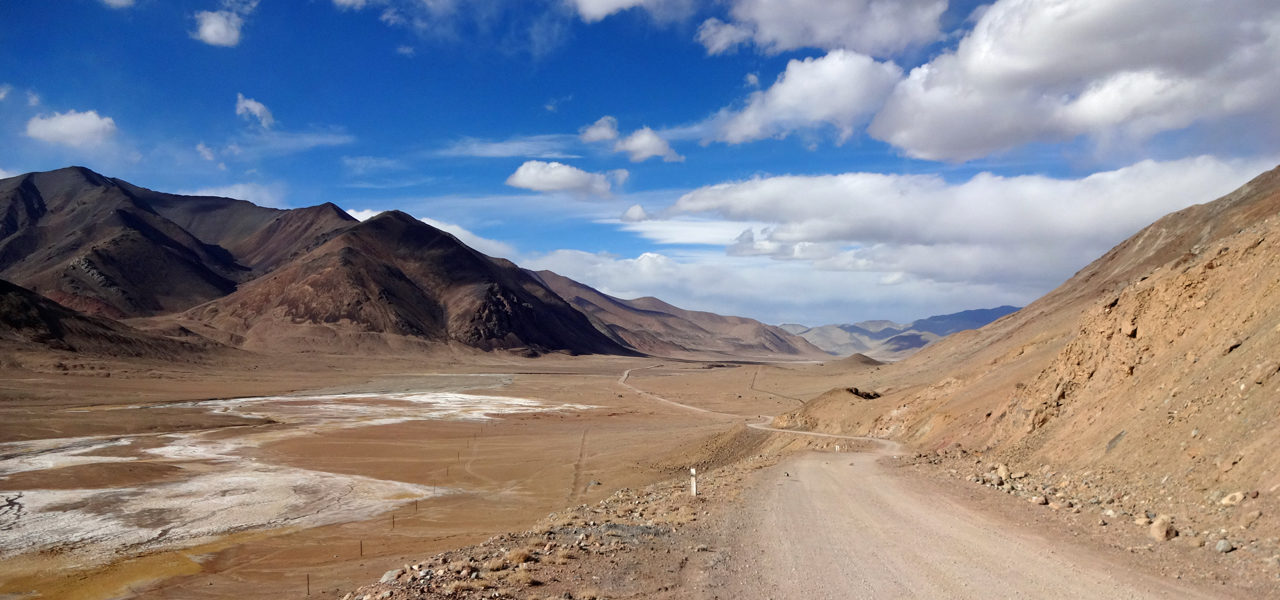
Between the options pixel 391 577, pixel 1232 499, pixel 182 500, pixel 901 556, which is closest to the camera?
pixel 391 577


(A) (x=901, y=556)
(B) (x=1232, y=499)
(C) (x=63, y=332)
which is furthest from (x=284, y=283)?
(B) (x=1232, y=499)

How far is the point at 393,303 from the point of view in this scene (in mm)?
143125

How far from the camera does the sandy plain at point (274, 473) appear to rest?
17.7m

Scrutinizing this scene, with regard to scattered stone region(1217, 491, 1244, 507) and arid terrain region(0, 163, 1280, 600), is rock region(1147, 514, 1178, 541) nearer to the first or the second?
arid terrain region(0, 163, 1280, 600)

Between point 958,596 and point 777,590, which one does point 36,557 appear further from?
point 958,596

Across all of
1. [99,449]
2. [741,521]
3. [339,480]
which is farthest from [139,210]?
[741,521]

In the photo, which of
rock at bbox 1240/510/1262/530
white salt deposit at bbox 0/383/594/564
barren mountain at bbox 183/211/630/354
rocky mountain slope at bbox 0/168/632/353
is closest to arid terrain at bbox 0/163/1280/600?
rock at bbox 1240/510/1262/530

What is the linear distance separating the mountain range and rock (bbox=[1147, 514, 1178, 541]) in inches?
4189

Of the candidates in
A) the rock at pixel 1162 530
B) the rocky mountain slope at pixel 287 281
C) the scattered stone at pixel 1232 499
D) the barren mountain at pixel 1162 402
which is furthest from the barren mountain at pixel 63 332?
the scattered stone at pixel 1232 499

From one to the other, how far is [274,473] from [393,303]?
118 metres

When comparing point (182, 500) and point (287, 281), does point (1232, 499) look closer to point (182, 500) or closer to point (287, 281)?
point (182, 500)

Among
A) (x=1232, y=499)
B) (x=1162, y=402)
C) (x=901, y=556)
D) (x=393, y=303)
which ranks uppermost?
(x=393, y=303)

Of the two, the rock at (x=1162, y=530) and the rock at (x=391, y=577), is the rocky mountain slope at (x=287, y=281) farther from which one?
the rock at (x=1162, y=530)

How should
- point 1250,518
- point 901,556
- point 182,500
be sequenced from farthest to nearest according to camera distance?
point 182,500 < point 901,556 < point 1250,518
